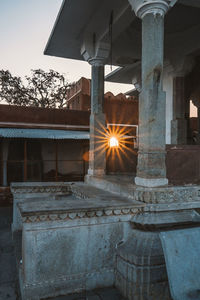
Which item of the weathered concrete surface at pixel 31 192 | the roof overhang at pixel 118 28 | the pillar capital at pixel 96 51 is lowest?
the weathered concrete surface at pixel 31 192

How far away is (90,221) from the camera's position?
3230 millimetres

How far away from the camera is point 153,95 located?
11.5ft

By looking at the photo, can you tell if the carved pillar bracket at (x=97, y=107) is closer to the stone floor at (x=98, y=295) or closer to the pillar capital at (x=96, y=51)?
the pillar capital at (x=96, y=51)

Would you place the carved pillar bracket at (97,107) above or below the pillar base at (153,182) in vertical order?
above

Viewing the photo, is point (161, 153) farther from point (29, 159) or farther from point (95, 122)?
point (29, 159)

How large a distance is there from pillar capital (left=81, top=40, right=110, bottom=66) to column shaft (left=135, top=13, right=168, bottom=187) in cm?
206

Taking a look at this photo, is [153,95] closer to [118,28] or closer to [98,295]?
[118,28]

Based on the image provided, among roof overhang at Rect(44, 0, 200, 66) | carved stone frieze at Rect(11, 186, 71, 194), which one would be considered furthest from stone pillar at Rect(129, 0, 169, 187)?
carved stone frieze at Rect(11, 186, 71, 194)

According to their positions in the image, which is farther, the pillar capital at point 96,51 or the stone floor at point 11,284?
the pillar capital at point 96,51

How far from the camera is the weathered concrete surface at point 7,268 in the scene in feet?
10.5

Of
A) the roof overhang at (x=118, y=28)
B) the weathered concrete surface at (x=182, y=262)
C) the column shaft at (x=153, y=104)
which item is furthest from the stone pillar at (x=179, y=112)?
the weathered concrete surface at (x=182, y=262)

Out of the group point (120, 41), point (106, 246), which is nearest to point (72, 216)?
point (106, 246)

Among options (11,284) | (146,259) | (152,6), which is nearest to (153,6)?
(152,6)

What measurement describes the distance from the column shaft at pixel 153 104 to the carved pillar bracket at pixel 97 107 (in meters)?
2.15
